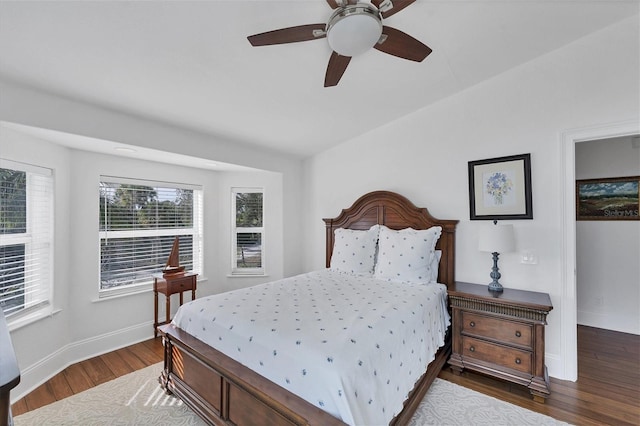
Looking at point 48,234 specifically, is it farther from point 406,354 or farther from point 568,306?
point 568,306

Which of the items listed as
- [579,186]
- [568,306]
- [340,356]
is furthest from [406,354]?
[579,186]

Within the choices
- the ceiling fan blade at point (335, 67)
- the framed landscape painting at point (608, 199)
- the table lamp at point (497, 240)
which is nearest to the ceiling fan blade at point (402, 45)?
the ceiling fan blade at point (335, 67)

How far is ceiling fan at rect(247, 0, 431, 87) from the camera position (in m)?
1.39

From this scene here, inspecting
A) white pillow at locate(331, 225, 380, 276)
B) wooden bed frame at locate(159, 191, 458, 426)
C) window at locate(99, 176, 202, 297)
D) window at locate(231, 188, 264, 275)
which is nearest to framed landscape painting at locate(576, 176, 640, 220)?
wooden bed frame at locate(159, 191, 458, 426)

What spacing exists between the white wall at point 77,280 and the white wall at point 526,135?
3.00 m

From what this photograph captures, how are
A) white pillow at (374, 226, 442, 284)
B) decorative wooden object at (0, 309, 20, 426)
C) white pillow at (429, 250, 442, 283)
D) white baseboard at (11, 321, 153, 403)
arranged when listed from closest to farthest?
1. decorative wooden object at (0, 309, 20, 426)
2. white baseboard at (11, 321, 153, 403)
3. white pillow at (374, 226, 442, 284)
4. white pillow at (429, 250, 442, 283)

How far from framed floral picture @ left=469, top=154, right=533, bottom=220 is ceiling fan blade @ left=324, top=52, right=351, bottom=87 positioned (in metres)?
1.85

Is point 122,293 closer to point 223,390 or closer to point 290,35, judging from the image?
point 223,390

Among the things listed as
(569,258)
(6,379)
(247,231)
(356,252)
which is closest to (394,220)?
(356,252)

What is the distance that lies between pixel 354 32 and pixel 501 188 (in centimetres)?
225

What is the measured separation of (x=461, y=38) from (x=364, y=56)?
2.59 feet

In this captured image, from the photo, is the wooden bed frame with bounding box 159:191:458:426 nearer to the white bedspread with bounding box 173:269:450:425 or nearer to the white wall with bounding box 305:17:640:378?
the white bedspread with bounding box 173:269:450:425

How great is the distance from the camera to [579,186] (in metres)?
3.71

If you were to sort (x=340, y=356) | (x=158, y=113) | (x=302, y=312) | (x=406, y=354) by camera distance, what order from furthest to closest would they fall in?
(x=158, y=113)
(x=302, y=312)
(x=406, y=354)
(x=340, y=356)
